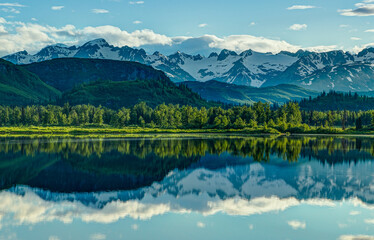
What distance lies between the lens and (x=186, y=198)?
42.2m

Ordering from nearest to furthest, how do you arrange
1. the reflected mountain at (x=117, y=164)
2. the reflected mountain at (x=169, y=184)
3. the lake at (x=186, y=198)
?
the lake at (x=186, y=198) → the reflected mountain at (x=169, y=184) → the reflected mountain at (x=117, y=164)

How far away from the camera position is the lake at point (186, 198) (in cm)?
3028

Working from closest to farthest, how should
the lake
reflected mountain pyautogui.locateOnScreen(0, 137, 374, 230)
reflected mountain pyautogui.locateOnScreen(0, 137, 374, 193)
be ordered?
the lake
reflected mountain pyautogui.locateOnScreen(0, 137, 374, 230)
reflected mountain pyautogui.locateOnScreen(0, 137, 374, 193)

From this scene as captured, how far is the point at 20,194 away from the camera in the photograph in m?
43.5

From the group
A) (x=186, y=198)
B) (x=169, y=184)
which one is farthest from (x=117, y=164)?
(x=186, y=198)

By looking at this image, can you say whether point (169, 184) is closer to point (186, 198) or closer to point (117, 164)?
point (186, 198)

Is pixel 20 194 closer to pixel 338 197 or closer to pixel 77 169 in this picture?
pixel 77 169

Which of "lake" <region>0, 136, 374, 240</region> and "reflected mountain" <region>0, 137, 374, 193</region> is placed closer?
"lake" <region>0, 136, 374, 240</region>

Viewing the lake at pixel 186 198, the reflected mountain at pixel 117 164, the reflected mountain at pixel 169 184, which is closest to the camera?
the lake at pixel 186 198

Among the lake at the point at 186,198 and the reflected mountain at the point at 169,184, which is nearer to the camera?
the lake at the point at 186,198

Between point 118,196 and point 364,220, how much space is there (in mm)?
23564

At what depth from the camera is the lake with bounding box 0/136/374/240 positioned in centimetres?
3028

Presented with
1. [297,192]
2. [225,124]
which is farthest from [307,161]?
[225,124]

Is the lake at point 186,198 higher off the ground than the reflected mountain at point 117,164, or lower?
higher
